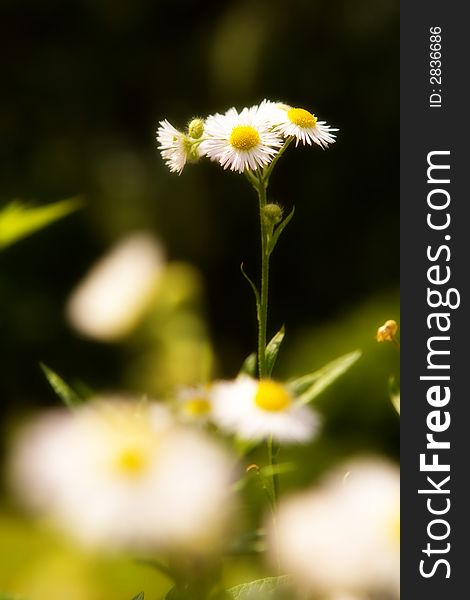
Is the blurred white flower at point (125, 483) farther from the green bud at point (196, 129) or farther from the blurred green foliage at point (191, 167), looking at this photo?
the blurred green foliage at point (191, 167)

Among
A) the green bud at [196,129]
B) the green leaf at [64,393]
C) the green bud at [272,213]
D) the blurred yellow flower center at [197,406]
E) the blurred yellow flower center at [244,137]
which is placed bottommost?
the blurred yellow flower center at [197,406]

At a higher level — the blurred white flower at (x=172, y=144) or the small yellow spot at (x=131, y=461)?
the blurred white flower at (x=172, y=144)

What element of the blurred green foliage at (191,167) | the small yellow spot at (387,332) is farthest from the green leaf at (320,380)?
the blurred green foliage at (191,167)

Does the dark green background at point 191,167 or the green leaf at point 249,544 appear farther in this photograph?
the dark green background at point 191,167

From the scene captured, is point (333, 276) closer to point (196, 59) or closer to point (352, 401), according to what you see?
point (196, 59)

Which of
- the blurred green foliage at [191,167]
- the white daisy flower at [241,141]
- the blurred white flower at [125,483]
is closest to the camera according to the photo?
the blurred white flower at [125,483]

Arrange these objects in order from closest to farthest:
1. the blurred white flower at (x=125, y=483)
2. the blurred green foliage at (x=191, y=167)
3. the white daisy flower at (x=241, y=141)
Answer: the blurred white flower at (x=125, y=483) < the white daisy flower at (x=241, y=141) < the blurred green foliage at (x=191, y=167)

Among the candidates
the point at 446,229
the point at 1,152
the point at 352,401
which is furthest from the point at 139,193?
the point at 446,229

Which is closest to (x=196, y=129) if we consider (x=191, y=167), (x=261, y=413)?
(x=261, y=413)
